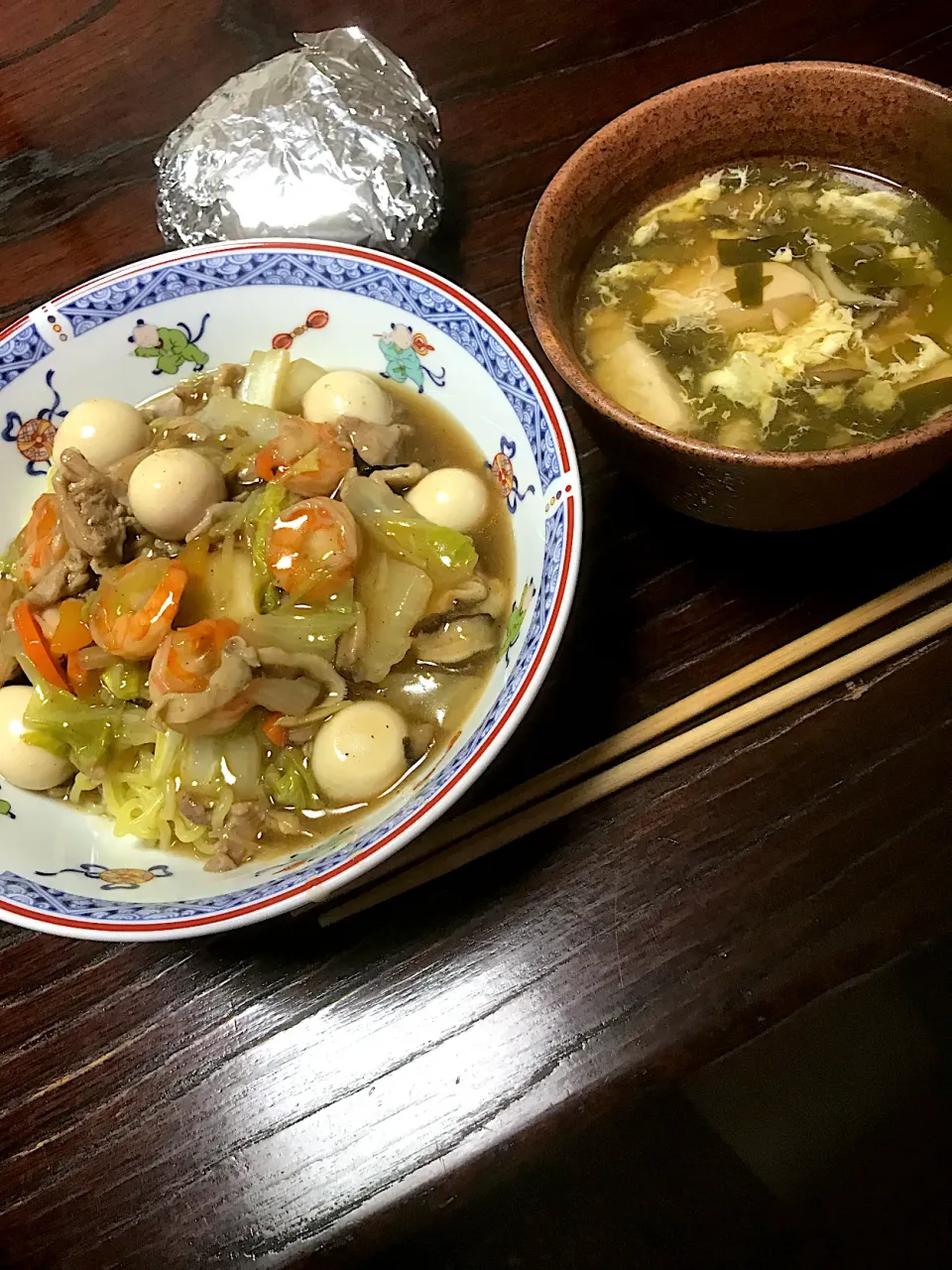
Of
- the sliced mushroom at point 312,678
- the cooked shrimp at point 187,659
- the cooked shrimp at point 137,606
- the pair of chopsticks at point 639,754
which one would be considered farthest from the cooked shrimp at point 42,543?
the pair of chopsticks at point 639,754

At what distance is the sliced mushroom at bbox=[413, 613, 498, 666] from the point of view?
4.58ft

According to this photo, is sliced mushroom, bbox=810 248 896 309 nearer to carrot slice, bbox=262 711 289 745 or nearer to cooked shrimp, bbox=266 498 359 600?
cooked shrimp, bbox=266 498 359 600

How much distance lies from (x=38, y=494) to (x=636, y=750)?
120 centimetres

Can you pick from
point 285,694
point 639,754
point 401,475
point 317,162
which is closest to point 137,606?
point 285,694

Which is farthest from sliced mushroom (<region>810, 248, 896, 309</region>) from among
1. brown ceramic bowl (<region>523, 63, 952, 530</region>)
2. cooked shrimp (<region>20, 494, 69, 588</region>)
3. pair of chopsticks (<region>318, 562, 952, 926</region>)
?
cooked shrimp (<region>20, 494, 69, 588</region>)

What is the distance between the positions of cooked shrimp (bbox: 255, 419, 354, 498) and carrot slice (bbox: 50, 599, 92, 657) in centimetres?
38

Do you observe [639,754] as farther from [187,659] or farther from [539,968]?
[187,659]

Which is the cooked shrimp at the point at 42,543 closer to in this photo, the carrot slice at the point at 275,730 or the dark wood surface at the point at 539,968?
the carrot slice at the point at 275,730

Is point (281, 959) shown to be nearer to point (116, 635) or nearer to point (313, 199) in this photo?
point (116, 635)

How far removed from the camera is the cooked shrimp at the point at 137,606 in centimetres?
135

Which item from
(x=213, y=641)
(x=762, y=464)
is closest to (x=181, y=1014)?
(x=213, y=641)

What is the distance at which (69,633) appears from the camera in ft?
4.72

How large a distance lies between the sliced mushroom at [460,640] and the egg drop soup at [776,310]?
0.40 metres

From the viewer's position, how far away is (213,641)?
133cm
